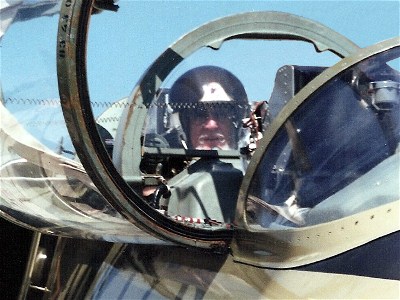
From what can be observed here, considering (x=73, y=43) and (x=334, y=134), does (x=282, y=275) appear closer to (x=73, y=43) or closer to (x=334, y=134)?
(x=334, y=134)

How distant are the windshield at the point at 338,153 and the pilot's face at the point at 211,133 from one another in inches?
33.1

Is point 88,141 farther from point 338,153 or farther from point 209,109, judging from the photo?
point 209,109

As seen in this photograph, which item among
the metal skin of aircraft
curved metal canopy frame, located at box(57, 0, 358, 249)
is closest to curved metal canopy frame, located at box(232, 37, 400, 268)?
the metal skin of aircraft

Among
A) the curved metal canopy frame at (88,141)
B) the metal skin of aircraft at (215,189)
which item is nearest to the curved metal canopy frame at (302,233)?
the metal skin of aircraft at (215,189)

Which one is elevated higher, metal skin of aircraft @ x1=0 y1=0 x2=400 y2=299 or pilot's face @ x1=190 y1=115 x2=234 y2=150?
→ pilot's face @ x1=190 y1=115 x2=234 y2=150

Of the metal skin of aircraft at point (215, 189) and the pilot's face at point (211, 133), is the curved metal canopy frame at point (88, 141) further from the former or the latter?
the pilot's face at point (211, 133)

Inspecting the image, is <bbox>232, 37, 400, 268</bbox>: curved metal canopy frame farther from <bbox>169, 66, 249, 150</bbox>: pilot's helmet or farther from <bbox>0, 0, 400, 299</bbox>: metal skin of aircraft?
<bbox>169, 66, 249, 150</bbox>: pilot's helmet

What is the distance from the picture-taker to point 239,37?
3.40m

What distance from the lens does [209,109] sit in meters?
3.07

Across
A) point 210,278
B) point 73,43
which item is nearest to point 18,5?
point 73,43

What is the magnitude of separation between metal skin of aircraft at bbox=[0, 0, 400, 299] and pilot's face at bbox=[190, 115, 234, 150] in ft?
0.07

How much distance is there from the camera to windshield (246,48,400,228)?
197 cm

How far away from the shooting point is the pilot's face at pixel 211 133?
9.95ft

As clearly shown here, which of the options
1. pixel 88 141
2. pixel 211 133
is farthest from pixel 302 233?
pixel 211 133
